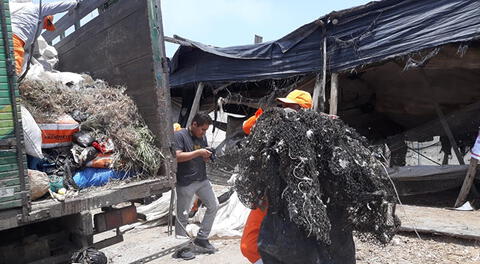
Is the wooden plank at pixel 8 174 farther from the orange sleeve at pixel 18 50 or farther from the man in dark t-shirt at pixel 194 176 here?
the man in dark t-shirt at pixel 194 176

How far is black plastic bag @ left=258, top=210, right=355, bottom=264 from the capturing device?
179 centimetres

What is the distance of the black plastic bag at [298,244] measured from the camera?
70.3 inches

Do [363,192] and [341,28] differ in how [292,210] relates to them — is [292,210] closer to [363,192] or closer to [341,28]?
[363,192]

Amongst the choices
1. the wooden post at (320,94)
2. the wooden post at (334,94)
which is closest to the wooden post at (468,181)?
the wooden post at (334,94)

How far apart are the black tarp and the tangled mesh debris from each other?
4.21m

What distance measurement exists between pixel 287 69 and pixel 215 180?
3.01 meters

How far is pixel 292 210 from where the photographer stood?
1.65 meters

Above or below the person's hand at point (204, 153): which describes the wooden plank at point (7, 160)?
above

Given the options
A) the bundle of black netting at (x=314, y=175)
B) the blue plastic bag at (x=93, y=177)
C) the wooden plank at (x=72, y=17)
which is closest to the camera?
the bundle of black netting at (x=314, y=175)

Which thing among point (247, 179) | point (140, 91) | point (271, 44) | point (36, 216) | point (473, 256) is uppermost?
point (271, 44)

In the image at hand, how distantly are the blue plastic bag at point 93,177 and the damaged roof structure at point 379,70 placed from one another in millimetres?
4494

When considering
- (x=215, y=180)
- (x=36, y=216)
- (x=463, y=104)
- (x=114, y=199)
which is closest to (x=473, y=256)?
(x=114, y=199)

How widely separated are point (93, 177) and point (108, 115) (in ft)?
1.80

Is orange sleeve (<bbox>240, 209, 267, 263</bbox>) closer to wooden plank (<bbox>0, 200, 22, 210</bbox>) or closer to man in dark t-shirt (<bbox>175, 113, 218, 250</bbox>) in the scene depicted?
wooden plank (<bbox>0, 200, 22, 210</bbox>)
